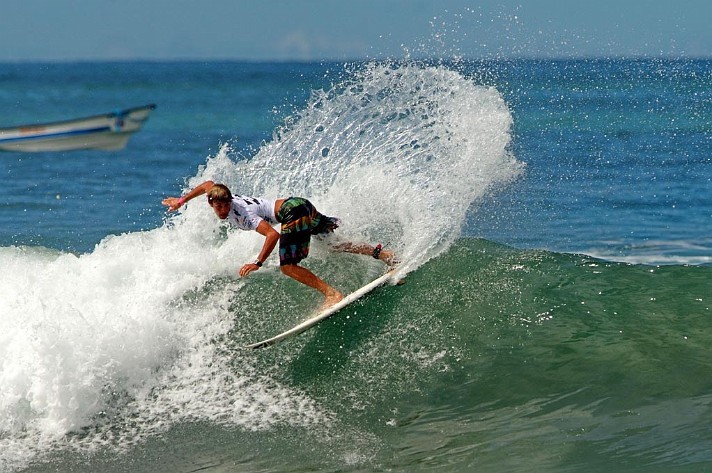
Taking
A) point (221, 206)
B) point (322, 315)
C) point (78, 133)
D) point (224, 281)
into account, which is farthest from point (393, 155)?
point (78, 133)

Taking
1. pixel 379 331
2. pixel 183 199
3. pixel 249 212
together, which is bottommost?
pixel 379 331

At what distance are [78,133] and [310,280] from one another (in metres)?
2.85

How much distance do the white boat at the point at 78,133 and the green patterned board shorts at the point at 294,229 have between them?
234cm

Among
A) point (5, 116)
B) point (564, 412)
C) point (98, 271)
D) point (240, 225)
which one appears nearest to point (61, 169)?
point (98, 271)

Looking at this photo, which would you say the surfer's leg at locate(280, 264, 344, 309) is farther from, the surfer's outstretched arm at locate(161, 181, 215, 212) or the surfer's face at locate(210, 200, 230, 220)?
the surfer's outstretched arm at locate(161, 181, 215, 212)

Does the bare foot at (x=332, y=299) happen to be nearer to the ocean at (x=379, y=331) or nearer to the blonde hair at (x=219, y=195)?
the ocean at (x=379, y=331)

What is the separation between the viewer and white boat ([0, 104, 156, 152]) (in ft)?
20.0

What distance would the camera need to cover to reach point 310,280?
328 inches

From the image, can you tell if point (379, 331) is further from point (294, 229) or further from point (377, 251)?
point (294, 229)

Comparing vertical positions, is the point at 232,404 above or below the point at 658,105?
below

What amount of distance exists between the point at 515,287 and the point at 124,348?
414 centimetres

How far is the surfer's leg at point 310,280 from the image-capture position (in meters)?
8.33

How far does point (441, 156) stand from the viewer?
1050cm

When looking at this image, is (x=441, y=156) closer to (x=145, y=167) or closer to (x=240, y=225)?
(x=240, y=225)
